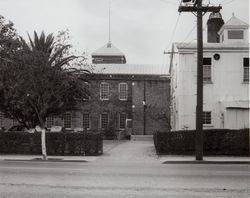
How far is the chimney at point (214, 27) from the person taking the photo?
4078 centimetres

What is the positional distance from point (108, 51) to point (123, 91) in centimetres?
3030

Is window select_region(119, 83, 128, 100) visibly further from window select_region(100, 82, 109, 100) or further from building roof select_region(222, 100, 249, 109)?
building roof select_region(222, 100, 249, 109)

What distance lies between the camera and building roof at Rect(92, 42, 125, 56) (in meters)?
84.6

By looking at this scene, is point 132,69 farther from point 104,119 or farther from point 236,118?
point 236,118

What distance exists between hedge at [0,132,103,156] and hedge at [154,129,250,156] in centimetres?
370

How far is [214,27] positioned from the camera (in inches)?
1610

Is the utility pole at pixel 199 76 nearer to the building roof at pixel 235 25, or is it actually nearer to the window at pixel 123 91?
the building roof at pixel 235 25

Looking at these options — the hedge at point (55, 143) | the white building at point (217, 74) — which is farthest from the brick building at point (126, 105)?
the hedge at point (55, 143)

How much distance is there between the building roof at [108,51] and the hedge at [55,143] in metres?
58.0

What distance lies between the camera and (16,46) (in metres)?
29.8

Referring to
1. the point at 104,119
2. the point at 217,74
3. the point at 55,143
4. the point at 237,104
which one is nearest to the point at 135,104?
the point at 104,119

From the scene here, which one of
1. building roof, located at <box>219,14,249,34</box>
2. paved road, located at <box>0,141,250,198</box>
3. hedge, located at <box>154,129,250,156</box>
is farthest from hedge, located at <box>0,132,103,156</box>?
building roof, located at <box>219,14,249,34</box>

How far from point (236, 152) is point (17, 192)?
1611 centimetres

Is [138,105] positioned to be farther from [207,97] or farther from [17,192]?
[17,192]
